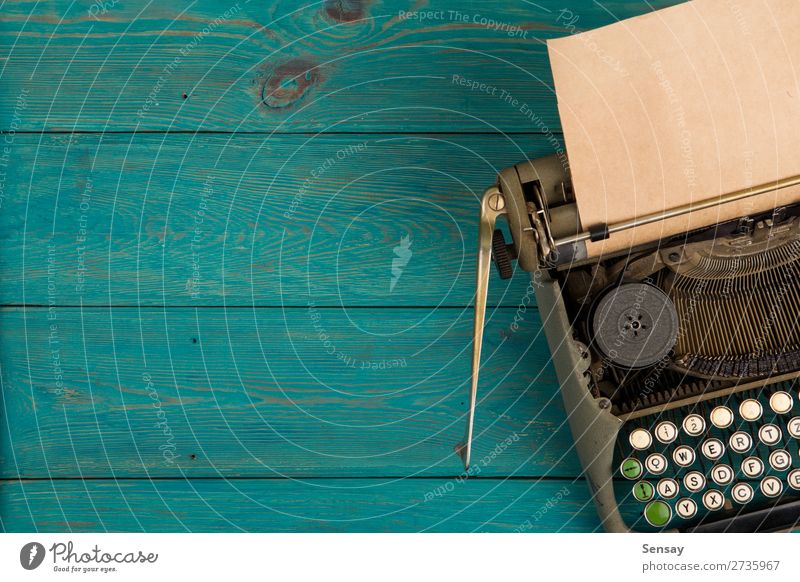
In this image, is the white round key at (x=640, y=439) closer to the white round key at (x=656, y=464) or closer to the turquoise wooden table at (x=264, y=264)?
the white round key at (x=656, y=464)

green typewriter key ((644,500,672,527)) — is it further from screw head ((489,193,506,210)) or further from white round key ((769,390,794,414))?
screw head ((489,193,506,210))

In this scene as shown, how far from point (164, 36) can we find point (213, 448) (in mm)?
795

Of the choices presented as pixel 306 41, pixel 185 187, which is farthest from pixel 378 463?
pixel 306 41

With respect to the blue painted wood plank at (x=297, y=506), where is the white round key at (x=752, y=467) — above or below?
above

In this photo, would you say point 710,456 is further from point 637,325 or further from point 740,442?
point 637,325

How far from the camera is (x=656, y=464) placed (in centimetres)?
125

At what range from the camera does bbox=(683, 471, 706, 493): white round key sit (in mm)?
A: 1276

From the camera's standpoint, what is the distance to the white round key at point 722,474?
1278mm

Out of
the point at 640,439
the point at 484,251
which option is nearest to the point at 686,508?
the point at 640,439

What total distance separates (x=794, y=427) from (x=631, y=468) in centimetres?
28

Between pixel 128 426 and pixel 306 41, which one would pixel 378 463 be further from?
pixel 306 41

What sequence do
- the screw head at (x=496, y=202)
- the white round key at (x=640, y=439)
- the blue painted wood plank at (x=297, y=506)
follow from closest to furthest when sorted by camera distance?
the screw head at (x=496, y=202), the white round key at (x=640, y=439), the blue painted wood plank at (x=297, y=506)

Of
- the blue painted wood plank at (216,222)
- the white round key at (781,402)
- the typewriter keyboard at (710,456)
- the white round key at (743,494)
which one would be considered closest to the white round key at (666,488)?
the typewriter keyboard at (710,456)

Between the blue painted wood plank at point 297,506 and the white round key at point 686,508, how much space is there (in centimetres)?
19
